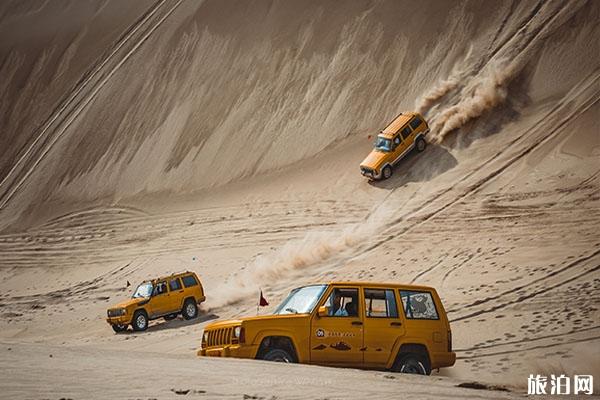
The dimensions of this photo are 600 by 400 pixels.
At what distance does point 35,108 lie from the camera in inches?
1804

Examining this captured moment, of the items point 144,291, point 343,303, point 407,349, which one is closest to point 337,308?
point 343,303

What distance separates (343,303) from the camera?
13578mm

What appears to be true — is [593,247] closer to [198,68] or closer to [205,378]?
[205,378]

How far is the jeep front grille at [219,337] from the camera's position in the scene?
13.2 meters

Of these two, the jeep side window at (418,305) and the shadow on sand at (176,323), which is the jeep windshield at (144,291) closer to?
the shadow on sand at (176,323)

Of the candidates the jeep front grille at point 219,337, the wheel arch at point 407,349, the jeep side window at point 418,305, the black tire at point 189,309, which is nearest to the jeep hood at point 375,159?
the black tire at point 189,309

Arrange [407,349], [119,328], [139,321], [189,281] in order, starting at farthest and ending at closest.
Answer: [189,281] → [119,328] → [139,321] → [407,349]

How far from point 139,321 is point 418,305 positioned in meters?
13.5

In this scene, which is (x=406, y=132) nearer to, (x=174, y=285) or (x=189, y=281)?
(x=189, y=281)

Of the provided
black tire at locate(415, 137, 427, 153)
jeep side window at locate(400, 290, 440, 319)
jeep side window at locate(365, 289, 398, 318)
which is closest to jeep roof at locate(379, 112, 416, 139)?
black tire at locate(415, 137, 427, 153)

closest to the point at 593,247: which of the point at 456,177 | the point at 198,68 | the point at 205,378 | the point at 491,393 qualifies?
the point at 456,177

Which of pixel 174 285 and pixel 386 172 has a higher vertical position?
pixel 386 172

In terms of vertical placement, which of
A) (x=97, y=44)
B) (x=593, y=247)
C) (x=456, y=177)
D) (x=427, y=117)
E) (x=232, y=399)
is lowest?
(x=232, y=399)

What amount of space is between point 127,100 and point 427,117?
52.5ft
